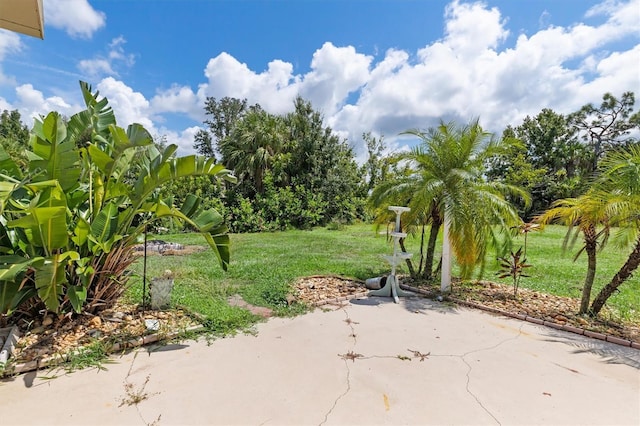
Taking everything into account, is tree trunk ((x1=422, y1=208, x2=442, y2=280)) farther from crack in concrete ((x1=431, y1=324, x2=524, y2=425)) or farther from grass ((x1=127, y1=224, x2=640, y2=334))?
crack in concrete ((x1=431, y1=324, x2=524, y2=425))

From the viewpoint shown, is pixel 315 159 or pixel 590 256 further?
pixel 315 159

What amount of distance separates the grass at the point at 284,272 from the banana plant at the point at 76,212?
3.05ft

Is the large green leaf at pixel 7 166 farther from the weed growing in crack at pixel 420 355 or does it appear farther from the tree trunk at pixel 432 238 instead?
the tree trunk at pixel 432 238

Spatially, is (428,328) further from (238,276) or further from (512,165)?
(512,165)

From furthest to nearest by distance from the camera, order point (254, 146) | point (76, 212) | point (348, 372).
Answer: point (254, 146) < point (76, 212) < point (348, 372)

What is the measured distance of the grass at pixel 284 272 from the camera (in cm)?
486

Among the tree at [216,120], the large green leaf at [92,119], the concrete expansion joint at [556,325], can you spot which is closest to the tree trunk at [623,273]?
the concrete expansion joint at [556,325]

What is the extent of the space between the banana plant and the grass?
931 mm

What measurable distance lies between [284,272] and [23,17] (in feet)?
18.4

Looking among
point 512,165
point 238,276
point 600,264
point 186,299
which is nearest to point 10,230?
point 186,299

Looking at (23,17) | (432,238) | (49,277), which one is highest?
(23,17)

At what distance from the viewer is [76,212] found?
12.4 ft

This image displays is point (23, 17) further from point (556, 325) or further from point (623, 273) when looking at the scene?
point (623, 273)

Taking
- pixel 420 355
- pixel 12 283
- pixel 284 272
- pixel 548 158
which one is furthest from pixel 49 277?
pixel 548 158
